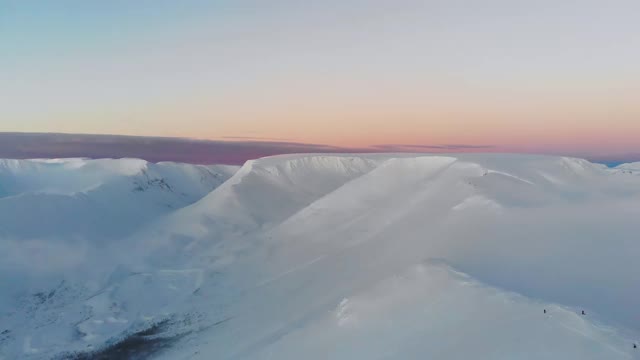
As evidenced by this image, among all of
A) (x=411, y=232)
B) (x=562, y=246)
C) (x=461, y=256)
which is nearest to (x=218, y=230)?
(x=411, y=232)

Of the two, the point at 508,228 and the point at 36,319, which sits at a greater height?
the point at 508,228

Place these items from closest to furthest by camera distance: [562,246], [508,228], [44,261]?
[562,246] → [508,228] → [44,261]

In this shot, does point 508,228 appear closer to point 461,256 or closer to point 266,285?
point 461,256

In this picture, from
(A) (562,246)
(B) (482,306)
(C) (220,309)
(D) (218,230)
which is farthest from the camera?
(D) (218,230)

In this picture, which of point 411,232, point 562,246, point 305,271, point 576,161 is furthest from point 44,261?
point 576,161

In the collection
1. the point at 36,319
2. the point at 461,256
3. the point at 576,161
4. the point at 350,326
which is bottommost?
the point at 36,319

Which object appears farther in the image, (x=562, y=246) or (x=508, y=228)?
(x=508, y=228)
